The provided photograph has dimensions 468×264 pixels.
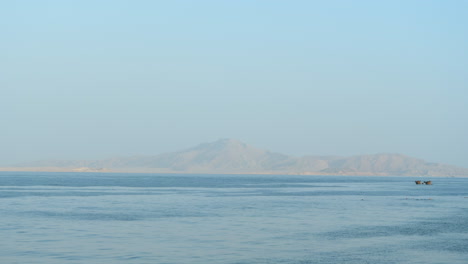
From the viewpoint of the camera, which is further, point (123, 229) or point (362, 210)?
point (362, 210)

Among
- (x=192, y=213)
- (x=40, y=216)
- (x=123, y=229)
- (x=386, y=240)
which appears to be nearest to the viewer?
(x=386, y=240)

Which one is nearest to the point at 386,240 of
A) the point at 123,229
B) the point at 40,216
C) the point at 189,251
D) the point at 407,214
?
the point at 189,251

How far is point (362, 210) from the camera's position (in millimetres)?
78625

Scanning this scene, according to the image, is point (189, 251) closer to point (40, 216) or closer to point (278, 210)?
point (40, 216)

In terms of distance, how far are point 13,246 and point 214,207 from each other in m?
40.1

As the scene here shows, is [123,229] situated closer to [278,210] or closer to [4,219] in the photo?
[4,219]

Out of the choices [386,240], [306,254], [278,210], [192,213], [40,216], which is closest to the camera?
[306,254]

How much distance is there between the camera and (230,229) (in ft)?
176

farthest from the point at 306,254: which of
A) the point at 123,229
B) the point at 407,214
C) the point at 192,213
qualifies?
the point at 407,214

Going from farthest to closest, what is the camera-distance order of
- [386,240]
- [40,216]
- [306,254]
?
[40,216], [386,240], [306,254]

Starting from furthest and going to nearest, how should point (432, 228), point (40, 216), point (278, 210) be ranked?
point (278, 210) < point (40, 216) < point (432, 228)

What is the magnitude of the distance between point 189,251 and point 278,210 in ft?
116

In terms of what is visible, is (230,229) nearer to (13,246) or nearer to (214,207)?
(13,246)

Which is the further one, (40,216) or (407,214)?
(407,214)
